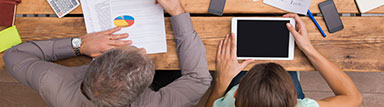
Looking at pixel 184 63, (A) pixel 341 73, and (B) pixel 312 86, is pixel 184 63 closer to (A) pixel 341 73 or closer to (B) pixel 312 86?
(A) pixel 341 73

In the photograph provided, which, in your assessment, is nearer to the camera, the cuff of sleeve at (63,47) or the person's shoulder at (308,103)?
the person's shoulder at (308,103)

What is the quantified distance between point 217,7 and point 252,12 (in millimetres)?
148

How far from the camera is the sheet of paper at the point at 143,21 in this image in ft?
3.49

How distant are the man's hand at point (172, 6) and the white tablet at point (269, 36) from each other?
0.23 meters

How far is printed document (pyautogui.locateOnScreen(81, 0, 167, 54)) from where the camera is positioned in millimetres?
1065

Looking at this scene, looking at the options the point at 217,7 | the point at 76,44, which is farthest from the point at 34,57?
the point at 217,7

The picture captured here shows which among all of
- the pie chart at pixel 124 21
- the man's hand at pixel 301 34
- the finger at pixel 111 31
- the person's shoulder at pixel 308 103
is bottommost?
the person's shoulder at pixel 308 103

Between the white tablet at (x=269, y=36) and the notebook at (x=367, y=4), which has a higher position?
the notebook at (x=367, y=4)

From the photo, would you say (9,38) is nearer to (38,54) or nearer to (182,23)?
(38,54)

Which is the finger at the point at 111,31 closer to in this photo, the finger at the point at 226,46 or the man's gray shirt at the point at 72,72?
the man's gray shirt at the point at 72,72

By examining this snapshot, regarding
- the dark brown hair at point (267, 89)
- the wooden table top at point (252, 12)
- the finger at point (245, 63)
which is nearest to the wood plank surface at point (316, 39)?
the wooden table top at point (252, 12)

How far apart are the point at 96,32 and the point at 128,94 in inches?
17.0

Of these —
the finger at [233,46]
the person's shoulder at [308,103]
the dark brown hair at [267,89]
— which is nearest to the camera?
the dark brown hair at [267,89]

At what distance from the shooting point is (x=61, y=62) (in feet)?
3.72
